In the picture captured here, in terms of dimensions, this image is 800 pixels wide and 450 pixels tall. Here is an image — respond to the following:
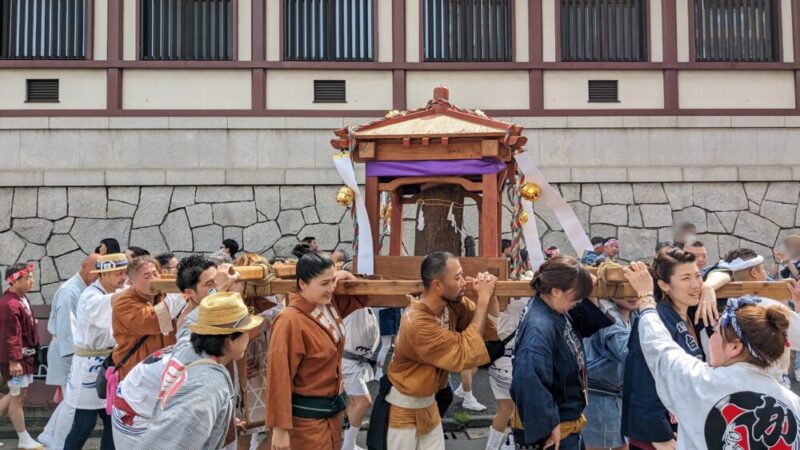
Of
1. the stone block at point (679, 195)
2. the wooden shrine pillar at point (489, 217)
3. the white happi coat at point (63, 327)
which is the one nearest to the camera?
the wooden shrine pillar at point (489, 217)

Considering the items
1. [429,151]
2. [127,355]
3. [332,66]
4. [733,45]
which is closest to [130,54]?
[332,66]

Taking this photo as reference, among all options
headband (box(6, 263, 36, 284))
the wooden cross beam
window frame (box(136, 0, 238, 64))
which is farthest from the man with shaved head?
window frame (box(136, 0, 238, 64))

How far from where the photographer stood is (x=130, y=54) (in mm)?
9836

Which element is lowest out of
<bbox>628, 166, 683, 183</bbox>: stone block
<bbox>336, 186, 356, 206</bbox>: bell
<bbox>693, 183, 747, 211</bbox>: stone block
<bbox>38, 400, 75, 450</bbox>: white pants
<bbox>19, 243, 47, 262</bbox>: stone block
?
<bbox>38, 400, 75, 450</bbox>: white pants

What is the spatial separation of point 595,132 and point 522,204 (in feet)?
19.9

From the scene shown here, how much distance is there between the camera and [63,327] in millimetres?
6234

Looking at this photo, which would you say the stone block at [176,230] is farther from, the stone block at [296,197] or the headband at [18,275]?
the headband at [18,275]

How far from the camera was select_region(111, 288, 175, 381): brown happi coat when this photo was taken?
4285 mm

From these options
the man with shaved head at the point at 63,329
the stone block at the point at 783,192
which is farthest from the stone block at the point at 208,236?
the stone block at the point at 783,192

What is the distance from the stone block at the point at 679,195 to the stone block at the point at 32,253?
9881mm

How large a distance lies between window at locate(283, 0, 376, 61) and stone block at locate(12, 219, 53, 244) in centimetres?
458

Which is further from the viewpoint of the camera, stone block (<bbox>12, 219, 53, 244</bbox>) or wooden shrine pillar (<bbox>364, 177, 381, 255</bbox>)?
stone block (<bbox>12, 219, 53, 244</bbox>)

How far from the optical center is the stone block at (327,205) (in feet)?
32.7

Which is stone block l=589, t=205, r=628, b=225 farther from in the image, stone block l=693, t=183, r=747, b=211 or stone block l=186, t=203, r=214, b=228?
stone block l=186, t=203, r=214, b=228
